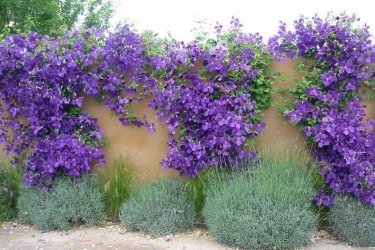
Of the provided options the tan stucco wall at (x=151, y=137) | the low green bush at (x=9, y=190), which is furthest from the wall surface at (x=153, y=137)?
the low green bush at (x=9, y=190)

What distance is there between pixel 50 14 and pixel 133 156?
25.8 ft

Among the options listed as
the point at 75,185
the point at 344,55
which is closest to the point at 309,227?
the point at 344,55

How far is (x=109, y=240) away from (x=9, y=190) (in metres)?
1.36

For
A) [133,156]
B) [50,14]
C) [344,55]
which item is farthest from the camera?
[50,14]

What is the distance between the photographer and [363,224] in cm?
404

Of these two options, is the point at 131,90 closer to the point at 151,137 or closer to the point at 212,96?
the point at 151,137

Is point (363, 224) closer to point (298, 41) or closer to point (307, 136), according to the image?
point (307, 136)

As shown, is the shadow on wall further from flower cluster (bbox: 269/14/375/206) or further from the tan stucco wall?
flower cluster (bbox: 269/14/375/206)

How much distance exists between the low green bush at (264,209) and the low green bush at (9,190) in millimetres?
2068

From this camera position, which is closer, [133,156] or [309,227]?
[309,227]

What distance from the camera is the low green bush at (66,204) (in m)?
4.55

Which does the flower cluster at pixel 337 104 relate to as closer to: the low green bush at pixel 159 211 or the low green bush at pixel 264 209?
the low green bush at pixel 264 209

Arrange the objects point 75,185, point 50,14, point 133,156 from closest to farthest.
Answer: point 75,185 < point 133,156 < point 50,14

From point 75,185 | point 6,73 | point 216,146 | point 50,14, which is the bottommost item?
point 75,185
